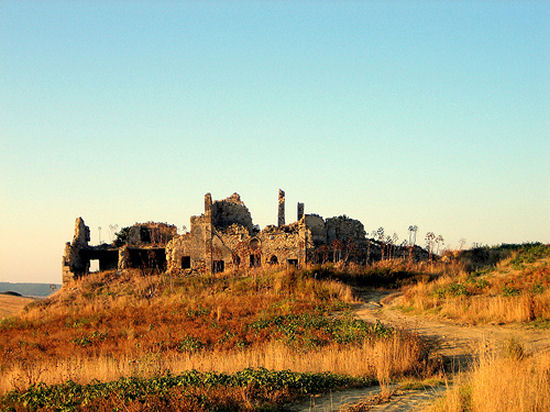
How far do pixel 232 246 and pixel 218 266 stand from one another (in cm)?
190

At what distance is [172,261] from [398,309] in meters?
21.1

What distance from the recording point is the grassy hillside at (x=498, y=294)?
16.1 meters

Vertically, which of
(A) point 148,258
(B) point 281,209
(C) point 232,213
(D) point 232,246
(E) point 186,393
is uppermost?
(B) point 281,209

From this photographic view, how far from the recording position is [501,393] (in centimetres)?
696

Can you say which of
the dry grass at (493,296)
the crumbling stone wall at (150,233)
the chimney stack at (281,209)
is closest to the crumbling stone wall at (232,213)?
the chimney stack at (281,209)

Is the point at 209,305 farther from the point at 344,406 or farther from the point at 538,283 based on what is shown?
the point at 344,406

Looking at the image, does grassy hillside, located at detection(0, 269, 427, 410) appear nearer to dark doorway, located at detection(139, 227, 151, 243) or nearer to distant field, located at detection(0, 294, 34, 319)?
distant field, located at detection(0, 294, 34, 319)

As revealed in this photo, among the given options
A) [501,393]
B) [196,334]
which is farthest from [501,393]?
[196,334]

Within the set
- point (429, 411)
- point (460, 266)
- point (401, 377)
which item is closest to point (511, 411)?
point (429, 411)

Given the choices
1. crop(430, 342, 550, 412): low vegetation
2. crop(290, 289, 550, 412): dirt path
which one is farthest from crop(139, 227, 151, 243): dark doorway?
crop(430, 342, 550, 412): low vegetation

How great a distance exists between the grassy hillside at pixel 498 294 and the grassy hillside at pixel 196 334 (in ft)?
10.9

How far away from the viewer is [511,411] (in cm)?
660

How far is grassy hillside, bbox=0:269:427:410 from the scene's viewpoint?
440 inches

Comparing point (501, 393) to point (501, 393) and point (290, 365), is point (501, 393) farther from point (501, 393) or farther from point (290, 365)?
point (290, 365)
